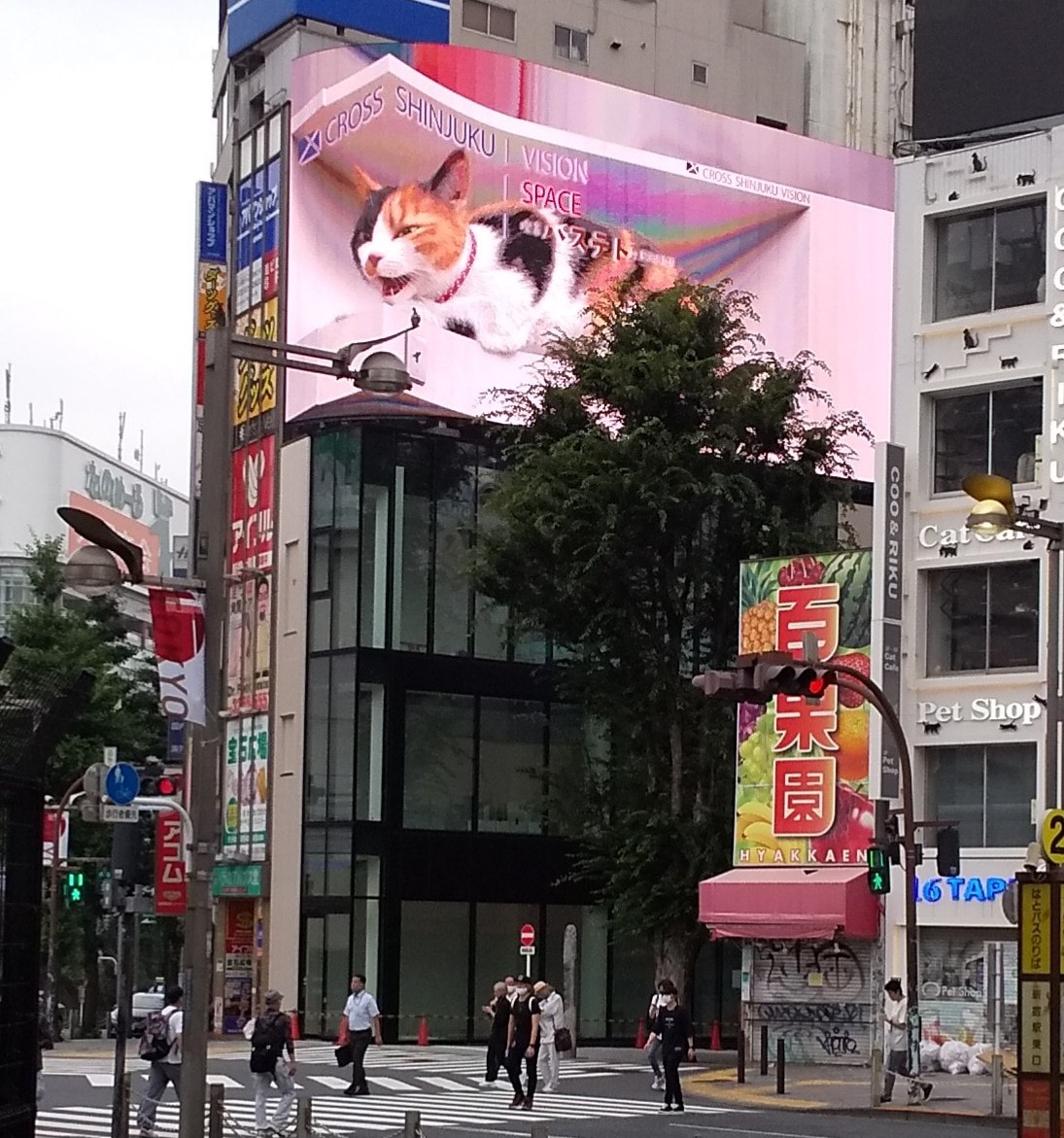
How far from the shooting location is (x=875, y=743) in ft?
138

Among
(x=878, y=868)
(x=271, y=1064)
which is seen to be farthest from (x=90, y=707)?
(x=271, y=1064)

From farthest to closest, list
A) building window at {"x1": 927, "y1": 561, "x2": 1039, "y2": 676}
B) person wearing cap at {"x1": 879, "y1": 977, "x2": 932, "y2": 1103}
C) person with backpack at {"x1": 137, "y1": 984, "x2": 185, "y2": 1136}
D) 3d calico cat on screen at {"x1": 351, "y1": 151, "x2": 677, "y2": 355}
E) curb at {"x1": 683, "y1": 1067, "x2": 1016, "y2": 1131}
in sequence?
3d calico cat on screen at {"x1": 351, "y1": 151, "x2": 677, "y2": 355} → building window at {"x1": 927, "y1": 561, "x2": 1039, "y2": 676} → person wearing cap at {"x1": 879, "y1": 977, "x2": 932, "y2": 1103} → curb at {"x1": 683, "y1": 1067, "x2": 1016, "y2": 1131} → person with backpack at {"x1": 137, "y1": 984, "x2": 185, "y2": 1136}

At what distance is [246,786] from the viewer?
6025cm

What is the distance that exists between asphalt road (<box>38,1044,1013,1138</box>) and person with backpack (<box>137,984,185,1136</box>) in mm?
624

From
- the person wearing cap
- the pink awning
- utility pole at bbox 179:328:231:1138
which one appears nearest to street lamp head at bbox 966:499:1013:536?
utility pole at bbox 179:328:231:1138

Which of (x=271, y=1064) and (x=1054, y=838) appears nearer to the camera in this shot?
(x=1054, y=838)

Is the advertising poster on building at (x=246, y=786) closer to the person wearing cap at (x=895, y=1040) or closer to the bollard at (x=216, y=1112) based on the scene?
the person wearing cap at (x=895, y=1040)

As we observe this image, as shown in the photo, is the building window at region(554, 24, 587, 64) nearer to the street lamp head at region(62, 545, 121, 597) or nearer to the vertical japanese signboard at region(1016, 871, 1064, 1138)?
the street lamp head at region(62, 545, 121, 597)

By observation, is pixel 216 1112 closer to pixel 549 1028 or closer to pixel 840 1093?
pixel 549 1028

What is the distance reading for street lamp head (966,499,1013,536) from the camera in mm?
22719

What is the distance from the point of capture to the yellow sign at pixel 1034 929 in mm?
15297

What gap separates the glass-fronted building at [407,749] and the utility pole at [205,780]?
3705 cm

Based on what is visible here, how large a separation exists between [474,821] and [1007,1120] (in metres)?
28.6

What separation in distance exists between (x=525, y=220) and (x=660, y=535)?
624 inches
